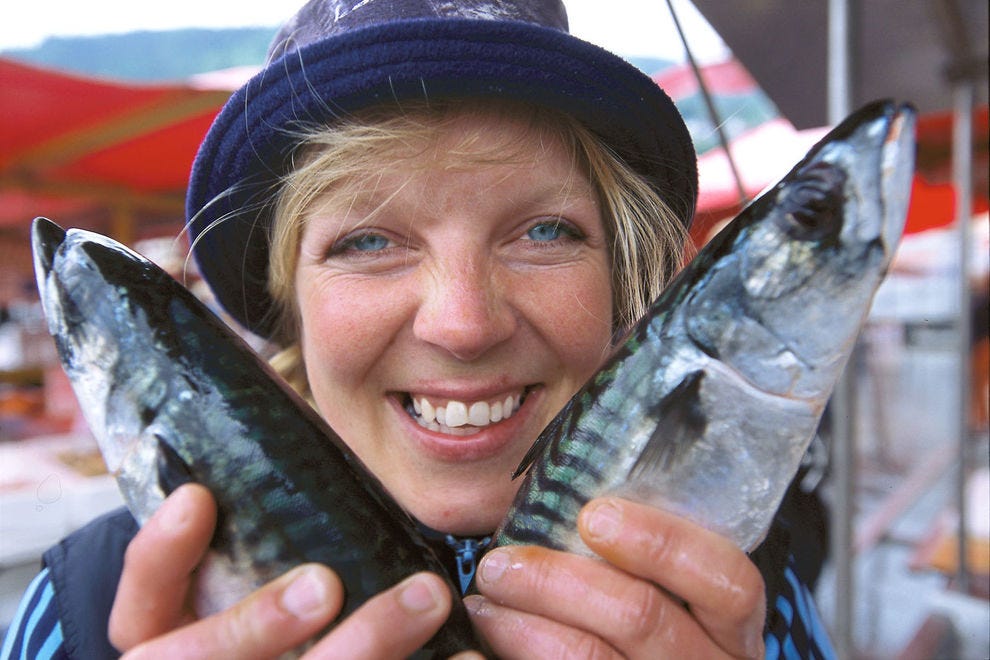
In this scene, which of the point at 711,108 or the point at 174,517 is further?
the point at 711,108

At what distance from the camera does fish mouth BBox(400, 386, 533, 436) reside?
1085 mm

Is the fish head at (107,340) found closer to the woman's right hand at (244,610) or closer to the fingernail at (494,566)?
the woman's right hand at (244,610)

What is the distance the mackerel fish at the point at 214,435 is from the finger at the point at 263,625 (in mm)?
41

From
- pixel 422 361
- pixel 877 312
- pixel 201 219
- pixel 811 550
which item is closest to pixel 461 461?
pixel 422 361

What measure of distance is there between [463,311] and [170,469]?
44 cm

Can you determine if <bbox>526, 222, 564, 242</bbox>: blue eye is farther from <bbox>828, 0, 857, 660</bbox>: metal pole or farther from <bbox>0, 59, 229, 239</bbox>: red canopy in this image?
<bbox>0, 59, 229, 239</bbox>: red canopy

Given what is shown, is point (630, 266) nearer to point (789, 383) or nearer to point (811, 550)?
point (789, 383)

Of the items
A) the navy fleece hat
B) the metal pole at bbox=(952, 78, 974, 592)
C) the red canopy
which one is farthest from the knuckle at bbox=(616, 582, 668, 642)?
the red canopy

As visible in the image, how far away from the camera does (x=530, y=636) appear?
2.60 feet

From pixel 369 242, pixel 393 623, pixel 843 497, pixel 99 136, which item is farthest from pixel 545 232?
pixel 99 136

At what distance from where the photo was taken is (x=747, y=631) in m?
0.81

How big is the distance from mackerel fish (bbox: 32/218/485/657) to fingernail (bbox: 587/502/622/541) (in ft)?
0.64

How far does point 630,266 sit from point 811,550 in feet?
5.71

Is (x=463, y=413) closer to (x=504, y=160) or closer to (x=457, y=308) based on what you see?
(x=457, y=308)
